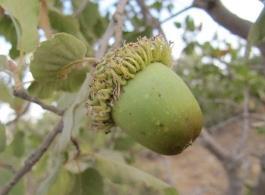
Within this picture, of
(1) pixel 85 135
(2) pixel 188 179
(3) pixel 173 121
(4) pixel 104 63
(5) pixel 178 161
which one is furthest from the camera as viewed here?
(5) pixel 178 161

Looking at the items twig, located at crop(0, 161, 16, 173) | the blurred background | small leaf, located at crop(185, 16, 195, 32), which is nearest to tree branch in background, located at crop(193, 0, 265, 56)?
the blurred background

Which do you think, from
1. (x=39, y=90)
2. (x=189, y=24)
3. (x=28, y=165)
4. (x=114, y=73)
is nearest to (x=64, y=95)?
(x=39, y=90)

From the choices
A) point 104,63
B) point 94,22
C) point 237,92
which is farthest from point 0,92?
point 237,92

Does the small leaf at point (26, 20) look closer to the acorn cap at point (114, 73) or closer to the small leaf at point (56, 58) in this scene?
the small leaf at point (56, 58)

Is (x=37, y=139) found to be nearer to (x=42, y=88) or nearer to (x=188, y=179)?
(x=42, y=88)

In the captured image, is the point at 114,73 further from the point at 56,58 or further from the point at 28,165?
the point at 28,165
